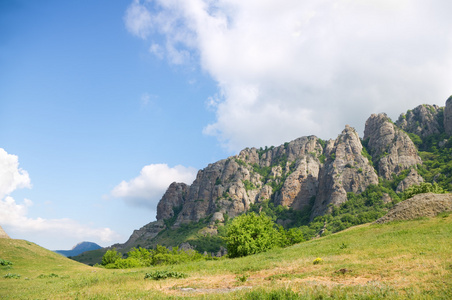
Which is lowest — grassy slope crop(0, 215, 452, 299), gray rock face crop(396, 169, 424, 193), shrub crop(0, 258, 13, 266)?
grassy slope crop(0, 215, 452, 299)

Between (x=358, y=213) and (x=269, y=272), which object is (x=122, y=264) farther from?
(x=358, y=213)

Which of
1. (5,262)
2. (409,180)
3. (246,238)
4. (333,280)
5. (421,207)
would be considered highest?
(409,180)

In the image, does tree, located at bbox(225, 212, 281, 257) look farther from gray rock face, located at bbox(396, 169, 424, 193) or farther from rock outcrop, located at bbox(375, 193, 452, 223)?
gray rock face, located at bbox(396, 169, 424, 193)

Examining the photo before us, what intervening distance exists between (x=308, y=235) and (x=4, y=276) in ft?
526

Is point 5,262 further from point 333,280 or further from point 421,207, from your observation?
point 421,207

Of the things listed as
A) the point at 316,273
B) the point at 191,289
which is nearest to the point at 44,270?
the point at 191,289

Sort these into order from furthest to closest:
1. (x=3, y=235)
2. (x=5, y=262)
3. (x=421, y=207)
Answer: (x=3, y=235) < (x=421, y=207) < (x=5, y=262)

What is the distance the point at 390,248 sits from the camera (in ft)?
85.4

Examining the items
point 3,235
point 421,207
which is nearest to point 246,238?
point 421,207

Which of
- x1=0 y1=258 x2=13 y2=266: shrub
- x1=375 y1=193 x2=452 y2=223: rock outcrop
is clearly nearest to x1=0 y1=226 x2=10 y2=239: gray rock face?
x1=0 y1=258 x2=13 y2=266: shrub

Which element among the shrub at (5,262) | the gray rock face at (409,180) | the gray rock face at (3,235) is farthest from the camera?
the gray rock face at (409,180)

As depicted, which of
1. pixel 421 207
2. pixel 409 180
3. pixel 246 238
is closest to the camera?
pixel 421 207

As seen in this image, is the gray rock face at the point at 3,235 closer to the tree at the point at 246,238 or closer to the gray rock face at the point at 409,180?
the tree at the point at 246,238

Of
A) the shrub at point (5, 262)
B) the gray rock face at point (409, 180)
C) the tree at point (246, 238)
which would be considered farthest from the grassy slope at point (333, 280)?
the gray rock face at point (409, 180)
